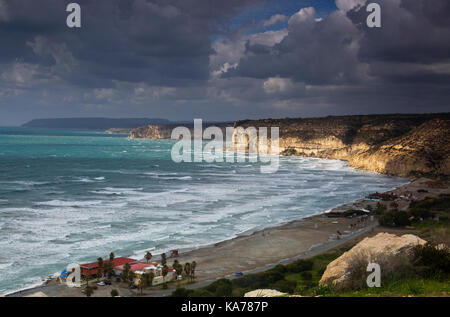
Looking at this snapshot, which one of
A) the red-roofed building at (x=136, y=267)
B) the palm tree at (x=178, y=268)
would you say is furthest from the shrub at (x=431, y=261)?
the red-roofed building at (x=136, y=267)

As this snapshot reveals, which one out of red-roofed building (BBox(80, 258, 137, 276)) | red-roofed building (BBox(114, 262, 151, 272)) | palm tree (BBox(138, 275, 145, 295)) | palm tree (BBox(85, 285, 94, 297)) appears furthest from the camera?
red-roofed building (BBox(114, 262, 151, 272))

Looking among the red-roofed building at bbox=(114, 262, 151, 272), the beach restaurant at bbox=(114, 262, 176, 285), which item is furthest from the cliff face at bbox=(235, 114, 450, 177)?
the red-roofed building at bbox=(114, 262, 151, 272)

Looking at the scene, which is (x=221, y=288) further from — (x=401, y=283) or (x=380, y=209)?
(x=380, y=209)

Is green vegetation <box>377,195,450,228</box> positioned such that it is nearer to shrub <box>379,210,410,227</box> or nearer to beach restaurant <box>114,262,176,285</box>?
shrub <box>379,210,410,227</box>

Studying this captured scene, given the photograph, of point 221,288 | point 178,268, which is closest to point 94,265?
point 178,268
